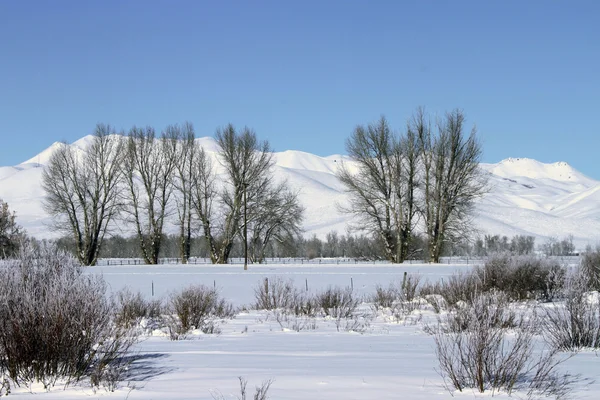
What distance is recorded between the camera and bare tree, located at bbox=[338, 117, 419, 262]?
48.5 metres

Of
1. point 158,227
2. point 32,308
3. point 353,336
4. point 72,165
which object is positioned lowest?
point 353,336

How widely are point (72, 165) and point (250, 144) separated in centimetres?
1678

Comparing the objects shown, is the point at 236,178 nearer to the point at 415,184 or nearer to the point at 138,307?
the point at 415,184

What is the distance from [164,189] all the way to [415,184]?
2303 cm

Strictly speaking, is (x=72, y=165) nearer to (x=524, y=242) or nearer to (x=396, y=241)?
(x=396, y=241)

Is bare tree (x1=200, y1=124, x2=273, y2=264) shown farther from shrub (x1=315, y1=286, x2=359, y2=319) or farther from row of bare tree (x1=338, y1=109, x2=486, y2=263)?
shrub (x1=315, y1=286, x2=359, y2=319)

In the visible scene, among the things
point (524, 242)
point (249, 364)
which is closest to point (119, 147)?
point (249, 364)

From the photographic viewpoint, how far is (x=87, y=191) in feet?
185

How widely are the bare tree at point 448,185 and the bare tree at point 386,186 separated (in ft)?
4.11

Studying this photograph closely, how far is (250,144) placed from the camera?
54.8 metres

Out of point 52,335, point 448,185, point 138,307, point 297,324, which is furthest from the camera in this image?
point 448,185

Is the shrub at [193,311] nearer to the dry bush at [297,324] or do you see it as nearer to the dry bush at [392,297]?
the dry bush at [297,324]

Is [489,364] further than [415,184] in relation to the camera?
No

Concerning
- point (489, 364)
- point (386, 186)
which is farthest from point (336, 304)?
point (386, 186)
